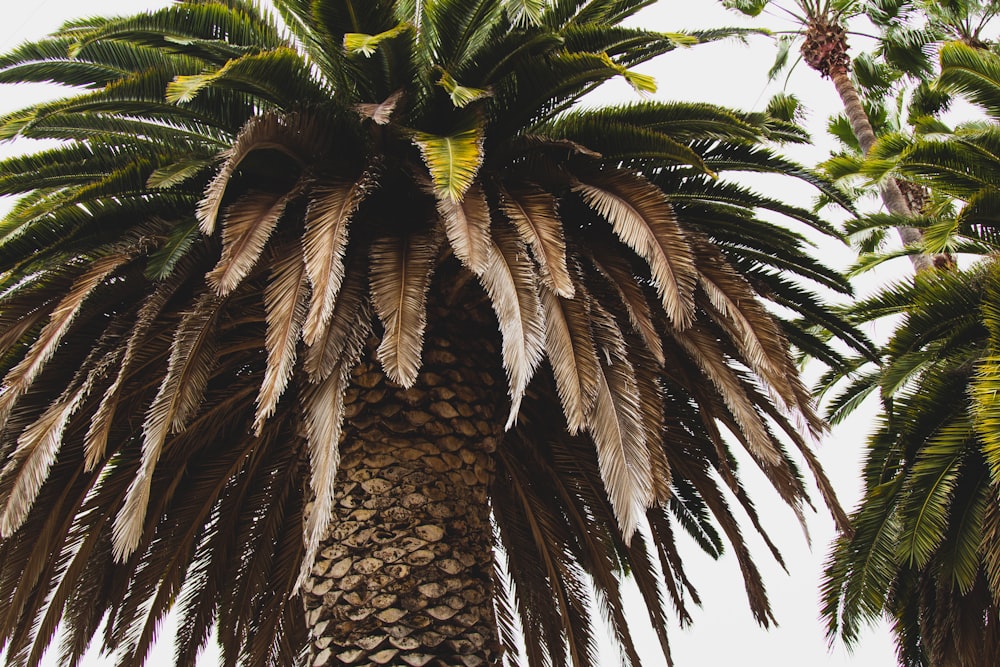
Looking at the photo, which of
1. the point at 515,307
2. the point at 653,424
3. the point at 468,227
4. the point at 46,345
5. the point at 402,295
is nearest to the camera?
the point at 515,307

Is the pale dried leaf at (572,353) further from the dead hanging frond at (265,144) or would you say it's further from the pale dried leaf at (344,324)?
the dead hanging frond at (265,144)

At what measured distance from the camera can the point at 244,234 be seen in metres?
5.05

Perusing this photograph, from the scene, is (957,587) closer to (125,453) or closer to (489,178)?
(489,178)

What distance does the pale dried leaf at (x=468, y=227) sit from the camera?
470cm

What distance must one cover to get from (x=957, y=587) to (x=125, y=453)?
6.74 metres

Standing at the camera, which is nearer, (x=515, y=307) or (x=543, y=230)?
(x=515, y=307)

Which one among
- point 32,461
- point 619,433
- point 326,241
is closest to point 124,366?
point 32,461

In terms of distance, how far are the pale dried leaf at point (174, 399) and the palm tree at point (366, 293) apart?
2 cm

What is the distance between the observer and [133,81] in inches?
212

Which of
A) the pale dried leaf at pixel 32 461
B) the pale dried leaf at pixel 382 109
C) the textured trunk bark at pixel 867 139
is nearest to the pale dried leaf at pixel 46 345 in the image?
the pale dried leaf at pixel 32 461

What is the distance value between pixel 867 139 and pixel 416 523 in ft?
32.1

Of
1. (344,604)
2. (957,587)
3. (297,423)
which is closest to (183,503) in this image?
(297,423)

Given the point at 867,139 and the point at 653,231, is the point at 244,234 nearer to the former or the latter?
the point at 653,231

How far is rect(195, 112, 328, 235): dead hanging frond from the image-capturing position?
187 inches
